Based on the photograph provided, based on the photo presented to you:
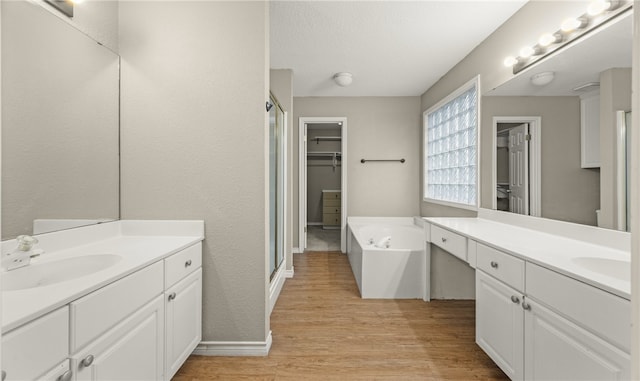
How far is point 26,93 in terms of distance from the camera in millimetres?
1251

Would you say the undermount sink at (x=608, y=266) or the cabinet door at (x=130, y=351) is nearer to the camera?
the cabinet door at (x=130, y=351)

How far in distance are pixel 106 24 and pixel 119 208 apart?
111 centimetres

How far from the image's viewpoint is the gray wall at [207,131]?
Answer: 5.70 feet

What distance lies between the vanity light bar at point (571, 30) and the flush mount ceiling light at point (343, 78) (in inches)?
64.5

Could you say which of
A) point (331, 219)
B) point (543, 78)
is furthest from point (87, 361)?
point (331, 219)

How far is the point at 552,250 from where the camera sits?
140cm

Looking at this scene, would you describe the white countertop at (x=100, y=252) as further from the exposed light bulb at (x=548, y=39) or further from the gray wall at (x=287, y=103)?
the exposed light bulb at (x=548, y=39)

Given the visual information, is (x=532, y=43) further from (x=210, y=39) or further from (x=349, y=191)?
(x=349, y=191)

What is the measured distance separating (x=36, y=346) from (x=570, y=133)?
2.53 metres

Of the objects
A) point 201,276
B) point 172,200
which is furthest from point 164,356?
point 172,200

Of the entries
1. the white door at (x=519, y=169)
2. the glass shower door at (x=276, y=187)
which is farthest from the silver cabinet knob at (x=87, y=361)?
the white door at (x=519, y=169)

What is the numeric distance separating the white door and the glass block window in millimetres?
478

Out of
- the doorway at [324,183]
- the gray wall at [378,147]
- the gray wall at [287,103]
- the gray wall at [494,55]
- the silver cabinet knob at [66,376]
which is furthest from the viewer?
the doorway at [324,183]

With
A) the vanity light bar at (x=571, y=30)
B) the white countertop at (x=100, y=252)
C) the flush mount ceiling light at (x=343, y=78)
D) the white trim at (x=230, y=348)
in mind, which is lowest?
the white trim at (x=230, y=348)
